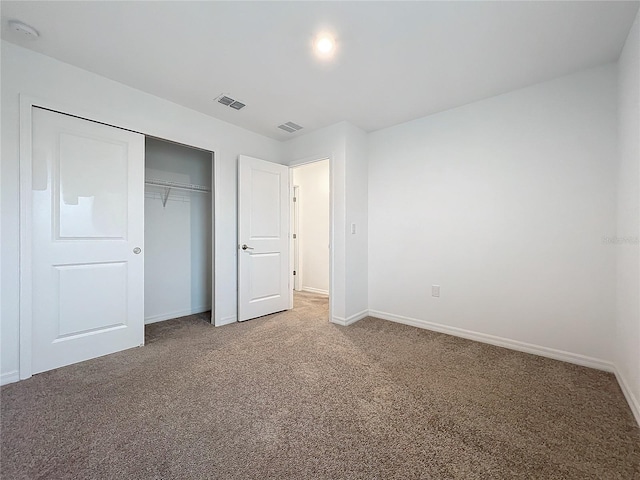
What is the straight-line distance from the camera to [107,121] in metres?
2.41

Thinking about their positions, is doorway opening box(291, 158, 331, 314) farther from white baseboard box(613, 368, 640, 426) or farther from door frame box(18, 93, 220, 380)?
white baseboard box(613, 368, 640, 426)

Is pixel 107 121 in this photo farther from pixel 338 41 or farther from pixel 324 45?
Answer: pixel 338 41

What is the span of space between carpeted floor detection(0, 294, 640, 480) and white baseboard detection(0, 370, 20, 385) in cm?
8

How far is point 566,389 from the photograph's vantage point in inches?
75.3

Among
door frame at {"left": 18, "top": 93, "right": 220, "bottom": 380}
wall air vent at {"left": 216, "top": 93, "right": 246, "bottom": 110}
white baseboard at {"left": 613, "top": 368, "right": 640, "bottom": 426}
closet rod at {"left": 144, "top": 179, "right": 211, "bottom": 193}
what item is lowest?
white baseboard at {"left": 613, "top": 368, "right": 640, "bottom": 426}

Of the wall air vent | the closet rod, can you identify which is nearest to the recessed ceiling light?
the wall air vent

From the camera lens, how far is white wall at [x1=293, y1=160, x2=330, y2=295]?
5.08m

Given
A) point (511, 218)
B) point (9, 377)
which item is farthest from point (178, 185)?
point (511, 218)

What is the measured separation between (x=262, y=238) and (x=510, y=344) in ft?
9.59

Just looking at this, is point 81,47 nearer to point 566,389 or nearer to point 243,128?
A: point 243,128

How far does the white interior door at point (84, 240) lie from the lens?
2.13m

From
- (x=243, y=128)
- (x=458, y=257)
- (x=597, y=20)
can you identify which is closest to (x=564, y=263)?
(x=458, y=257)

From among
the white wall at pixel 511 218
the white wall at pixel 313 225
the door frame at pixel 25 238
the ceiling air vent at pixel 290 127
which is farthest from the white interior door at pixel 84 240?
the white wall at pixel 313 225

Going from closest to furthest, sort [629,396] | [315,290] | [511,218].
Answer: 1. [629,396]
2. [511,218]
3. [315,290]
